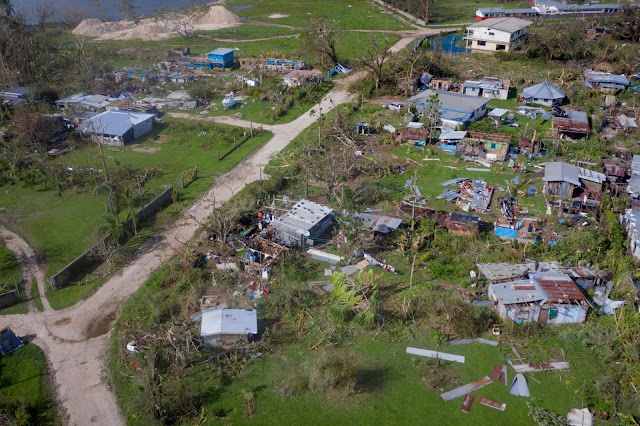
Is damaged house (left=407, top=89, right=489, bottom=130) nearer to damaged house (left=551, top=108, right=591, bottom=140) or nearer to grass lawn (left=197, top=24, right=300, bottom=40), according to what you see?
damaged house (left=551, top=108, right=591, bottom=140)

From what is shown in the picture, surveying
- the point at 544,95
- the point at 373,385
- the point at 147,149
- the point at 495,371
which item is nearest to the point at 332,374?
the point at 373,385

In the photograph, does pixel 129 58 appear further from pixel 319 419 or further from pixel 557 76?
pixel 319 419

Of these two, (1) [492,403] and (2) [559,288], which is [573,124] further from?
(1) [492,403]

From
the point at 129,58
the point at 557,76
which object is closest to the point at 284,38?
the point at 129,58

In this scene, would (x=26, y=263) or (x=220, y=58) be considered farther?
(x=220, y=58)

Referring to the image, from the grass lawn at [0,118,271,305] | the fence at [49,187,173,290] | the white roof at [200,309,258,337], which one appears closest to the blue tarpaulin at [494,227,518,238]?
the white roof at [200,309,258,337]

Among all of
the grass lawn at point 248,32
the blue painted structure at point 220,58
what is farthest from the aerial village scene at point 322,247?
the grass lawn at point 248,32
